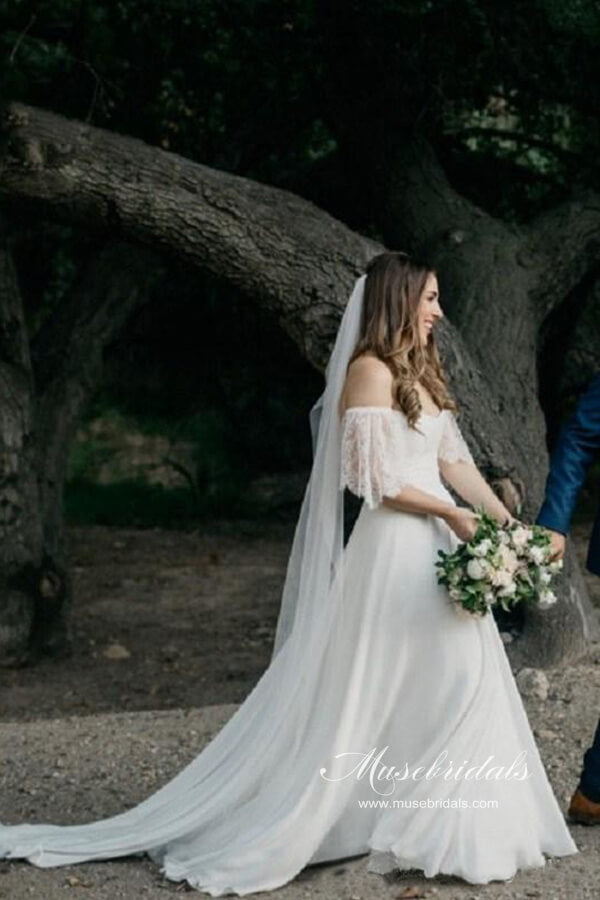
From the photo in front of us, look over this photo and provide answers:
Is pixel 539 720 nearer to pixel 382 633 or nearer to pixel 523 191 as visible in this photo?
A: pixel 382 633

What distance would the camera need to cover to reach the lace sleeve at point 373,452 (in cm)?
591

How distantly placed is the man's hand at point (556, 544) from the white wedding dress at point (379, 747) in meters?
0.32

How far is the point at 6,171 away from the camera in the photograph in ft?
31.4

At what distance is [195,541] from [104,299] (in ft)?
15.7

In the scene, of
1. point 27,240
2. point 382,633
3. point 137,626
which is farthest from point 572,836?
point 27,240

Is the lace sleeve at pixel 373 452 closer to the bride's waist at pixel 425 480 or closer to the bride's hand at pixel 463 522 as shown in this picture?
the bride's waist at pixel 425 480

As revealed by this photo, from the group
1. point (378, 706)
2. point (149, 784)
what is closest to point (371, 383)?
point (378, 706)

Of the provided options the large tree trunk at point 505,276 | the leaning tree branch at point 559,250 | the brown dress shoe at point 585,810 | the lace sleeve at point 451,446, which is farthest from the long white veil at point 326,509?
the leaning tree branch at point 559,250

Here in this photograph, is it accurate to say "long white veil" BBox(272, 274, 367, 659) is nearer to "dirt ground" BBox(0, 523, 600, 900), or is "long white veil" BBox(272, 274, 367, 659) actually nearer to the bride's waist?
the bride's waist

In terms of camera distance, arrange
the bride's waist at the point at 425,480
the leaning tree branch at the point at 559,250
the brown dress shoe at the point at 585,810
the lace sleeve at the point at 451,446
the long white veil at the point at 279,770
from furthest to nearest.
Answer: the leaning tree branch at the point at 559,250 < the brown dress shoe at the point at 585,810 < the lace sleeve at the point at 451,446 < the bride's waist at the point at 425,480 < the long white veil at the point at 279,770

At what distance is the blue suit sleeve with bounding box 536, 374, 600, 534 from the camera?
601 cm

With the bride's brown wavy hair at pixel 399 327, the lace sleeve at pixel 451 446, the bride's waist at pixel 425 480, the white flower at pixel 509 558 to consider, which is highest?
the bride's brown wavy hair at pixel 399 327

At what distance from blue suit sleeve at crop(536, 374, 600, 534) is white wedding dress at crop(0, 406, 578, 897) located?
0.37 meters

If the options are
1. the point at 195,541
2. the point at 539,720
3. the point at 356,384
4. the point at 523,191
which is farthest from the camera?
the point at 195,541
